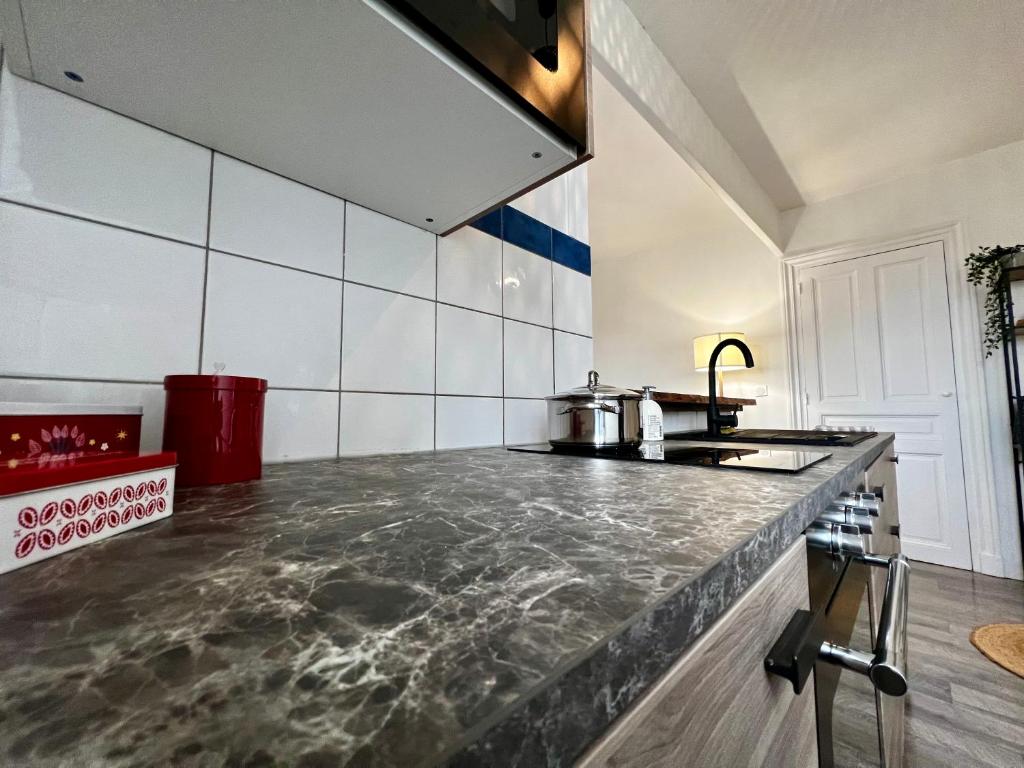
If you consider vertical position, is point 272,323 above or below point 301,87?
below

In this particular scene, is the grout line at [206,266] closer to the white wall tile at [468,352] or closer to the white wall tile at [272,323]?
the white wall tile at [272,323]

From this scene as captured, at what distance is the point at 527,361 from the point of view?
1323mm

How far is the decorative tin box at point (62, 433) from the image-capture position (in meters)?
0.36

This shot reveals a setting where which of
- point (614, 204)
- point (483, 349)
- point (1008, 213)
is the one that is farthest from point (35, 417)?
point (1008, 213)

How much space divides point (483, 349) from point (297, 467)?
0.60m

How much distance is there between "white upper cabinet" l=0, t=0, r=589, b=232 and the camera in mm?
498

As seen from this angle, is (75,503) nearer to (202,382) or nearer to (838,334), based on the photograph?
(202,382)

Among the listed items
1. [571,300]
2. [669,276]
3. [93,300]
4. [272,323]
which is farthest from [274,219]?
[669,276]

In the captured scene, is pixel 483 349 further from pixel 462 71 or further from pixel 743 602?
pixel 743 602

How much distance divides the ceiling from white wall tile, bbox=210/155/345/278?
4.87ft

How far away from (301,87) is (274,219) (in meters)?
0.29

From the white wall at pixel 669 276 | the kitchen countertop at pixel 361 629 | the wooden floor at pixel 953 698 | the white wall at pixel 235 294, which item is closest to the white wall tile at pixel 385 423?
the white wall at pixel 235 294

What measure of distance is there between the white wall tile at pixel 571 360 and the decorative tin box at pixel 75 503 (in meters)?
1.14

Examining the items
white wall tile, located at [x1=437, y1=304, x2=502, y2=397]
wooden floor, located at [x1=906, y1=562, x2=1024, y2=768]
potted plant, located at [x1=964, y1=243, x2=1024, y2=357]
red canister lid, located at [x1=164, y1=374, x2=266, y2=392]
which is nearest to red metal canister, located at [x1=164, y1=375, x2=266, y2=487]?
red canister lid, located at [x1=164, y1=374, x2=266, y2=392]
